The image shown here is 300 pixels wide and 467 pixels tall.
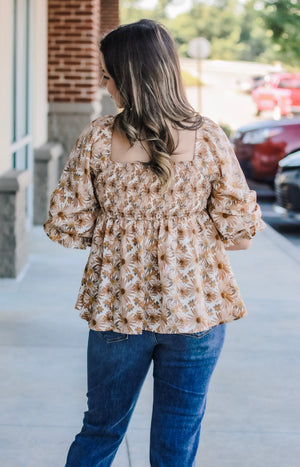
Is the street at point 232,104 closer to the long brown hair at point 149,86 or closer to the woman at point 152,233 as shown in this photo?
the woman at point 152,233

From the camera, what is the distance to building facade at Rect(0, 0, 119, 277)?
22.8 feet

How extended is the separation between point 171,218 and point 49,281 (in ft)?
15.6

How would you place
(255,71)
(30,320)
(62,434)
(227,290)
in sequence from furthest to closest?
(255,71), (30,320), (62,434), (227,290)

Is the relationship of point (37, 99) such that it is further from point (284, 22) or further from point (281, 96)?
point (281, 96)

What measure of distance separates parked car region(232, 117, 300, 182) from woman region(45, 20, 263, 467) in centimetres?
1128

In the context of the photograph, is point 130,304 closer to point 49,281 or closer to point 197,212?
point 197,212

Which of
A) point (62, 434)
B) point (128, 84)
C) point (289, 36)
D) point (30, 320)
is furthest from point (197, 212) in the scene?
point (289, 36)

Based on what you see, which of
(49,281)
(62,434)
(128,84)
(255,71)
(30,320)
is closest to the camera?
(128,84)

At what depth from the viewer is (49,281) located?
23.0 feet

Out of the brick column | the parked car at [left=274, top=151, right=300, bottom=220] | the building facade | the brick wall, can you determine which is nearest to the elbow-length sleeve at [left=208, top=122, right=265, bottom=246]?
the building facade

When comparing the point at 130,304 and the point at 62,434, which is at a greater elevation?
the point at 130,304

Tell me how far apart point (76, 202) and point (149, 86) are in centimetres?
42

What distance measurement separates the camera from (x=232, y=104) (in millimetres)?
43906

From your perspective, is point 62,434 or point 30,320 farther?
point 30,320
